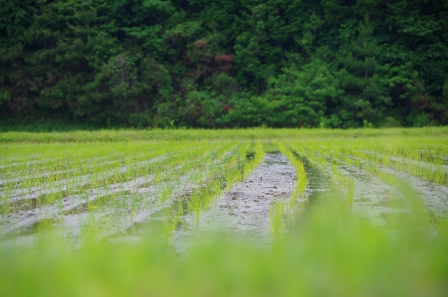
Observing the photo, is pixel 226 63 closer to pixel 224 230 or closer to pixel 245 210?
pixel 245 210

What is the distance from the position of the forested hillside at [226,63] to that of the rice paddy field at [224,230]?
14.4 m

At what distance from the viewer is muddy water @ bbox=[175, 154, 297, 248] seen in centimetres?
237

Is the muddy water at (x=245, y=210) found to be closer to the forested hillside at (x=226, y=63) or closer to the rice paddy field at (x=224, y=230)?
the rice paddy field at (x=224, y=230)

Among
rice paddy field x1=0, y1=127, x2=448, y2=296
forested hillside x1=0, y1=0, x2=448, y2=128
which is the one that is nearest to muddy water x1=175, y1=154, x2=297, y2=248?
rice paddy field x1=0, y1=127, x2=448, y2=296

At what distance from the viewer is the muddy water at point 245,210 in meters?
2.37

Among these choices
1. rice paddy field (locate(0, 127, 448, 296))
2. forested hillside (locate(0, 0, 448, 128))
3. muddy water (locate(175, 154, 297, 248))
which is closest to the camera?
rice paddy field (locate(0, 127, 448, 296))

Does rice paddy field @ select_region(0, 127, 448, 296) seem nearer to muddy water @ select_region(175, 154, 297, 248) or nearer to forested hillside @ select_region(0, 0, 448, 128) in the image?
muddy water @ select_region(175, 154, 297, 248)

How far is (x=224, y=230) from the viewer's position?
2285 millimetres

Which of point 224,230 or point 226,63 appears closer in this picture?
point 224,230

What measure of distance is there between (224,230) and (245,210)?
2.37 feet

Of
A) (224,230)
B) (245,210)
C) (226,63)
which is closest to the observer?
(224,230)

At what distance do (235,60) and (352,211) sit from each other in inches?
778

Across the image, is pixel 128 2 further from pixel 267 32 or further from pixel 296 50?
pixel 296 50

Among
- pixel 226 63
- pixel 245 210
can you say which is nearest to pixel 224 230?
pixel 245 210
